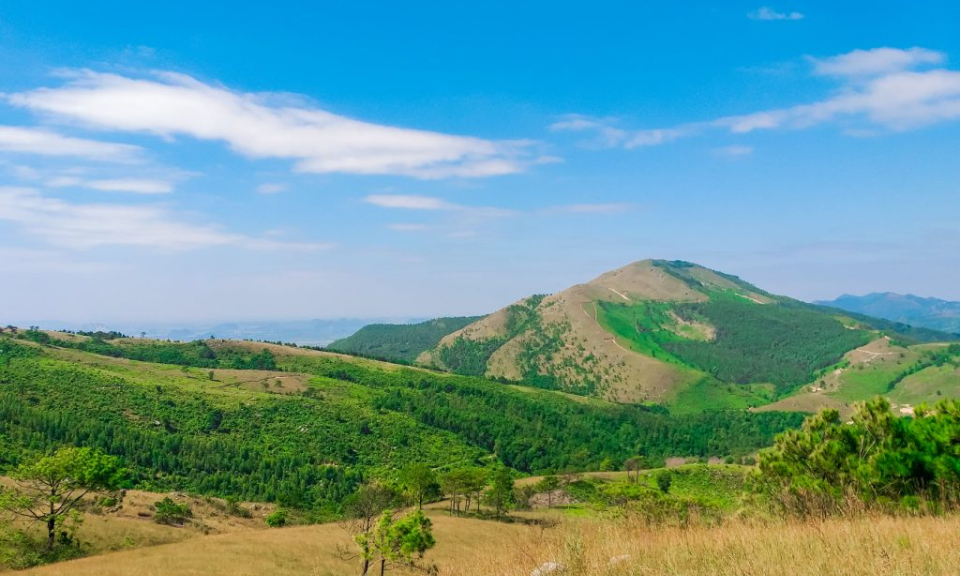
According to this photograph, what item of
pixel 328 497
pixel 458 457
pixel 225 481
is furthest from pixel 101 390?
pixel 458 457

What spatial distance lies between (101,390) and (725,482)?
498 ft

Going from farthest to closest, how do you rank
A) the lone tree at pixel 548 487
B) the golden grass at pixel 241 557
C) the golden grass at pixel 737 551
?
the lone tree at pixel 548 487 < the golden grass at pixel 241 557 < the golden grass at pixel 737 551

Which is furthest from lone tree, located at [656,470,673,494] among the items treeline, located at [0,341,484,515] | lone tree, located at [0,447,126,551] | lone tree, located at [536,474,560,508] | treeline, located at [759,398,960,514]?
lone tree, located at [0,447,126,551]

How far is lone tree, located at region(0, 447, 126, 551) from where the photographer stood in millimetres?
42844

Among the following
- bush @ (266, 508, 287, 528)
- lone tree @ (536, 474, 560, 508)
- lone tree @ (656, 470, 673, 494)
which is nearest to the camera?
bush @ (266, 508, 287, 528)

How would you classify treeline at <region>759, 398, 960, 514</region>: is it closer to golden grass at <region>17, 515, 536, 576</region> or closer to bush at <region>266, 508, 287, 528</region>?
golden grass at <region>17, 515, 536, 576</region>

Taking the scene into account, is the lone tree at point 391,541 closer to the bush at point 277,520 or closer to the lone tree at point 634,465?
the bush at point 277,520

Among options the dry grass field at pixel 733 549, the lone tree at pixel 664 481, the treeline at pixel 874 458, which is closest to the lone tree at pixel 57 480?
the dry grass field at pixel 733 549

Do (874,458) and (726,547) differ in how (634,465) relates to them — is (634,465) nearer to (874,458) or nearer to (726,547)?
(874,458)

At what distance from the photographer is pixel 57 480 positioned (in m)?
43.8

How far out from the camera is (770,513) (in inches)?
533

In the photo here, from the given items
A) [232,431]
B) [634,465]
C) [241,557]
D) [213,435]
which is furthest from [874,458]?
[232,431]

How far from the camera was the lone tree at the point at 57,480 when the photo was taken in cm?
4284

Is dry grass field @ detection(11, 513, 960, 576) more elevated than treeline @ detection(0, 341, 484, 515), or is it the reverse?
dry grass field @ detection(11, 513, 960, 576)
